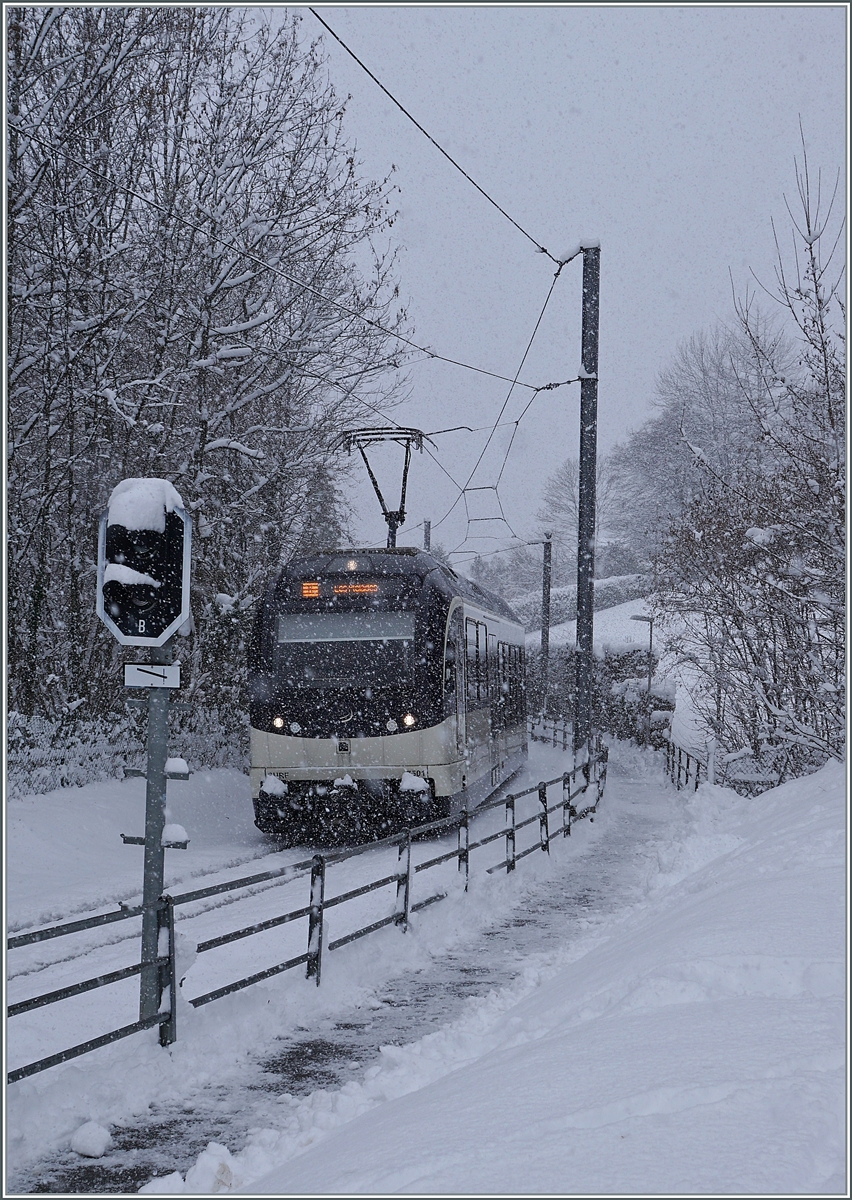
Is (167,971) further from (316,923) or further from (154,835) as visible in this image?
(316,923)

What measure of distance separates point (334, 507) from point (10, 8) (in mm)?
15872

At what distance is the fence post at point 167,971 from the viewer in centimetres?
566

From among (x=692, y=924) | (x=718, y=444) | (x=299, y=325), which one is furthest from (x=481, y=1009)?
(x=718, y=444)

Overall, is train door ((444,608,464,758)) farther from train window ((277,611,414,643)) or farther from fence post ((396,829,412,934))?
fence post ((396,829,412,934))

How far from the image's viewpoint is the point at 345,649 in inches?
547

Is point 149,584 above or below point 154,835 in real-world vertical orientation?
above

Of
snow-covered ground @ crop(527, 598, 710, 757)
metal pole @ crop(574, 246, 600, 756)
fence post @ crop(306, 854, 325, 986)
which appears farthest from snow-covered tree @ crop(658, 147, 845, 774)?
snow-covered ground @ crop(527, 598, 710, 757)

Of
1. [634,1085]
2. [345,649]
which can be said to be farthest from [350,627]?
[634,1085]

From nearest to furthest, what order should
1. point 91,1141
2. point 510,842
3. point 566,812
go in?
point 91,1141 → point 510,842 → point 566,812

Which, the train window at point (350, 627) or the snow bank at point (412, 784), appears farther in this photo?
the train window at point (350, 627)

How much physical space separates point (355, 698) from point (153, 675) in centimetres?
782

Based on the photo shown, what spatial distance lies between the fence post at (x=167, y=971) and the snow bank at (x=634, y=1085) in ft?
3.06

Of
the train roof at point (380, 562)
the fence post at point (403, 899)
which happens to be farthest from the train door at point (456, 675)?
the fence post at point (403, 899)

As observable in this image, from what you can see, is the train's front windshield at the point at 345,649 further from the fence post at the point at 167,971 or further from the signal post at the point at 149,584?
the fence post at the point at 167,971
